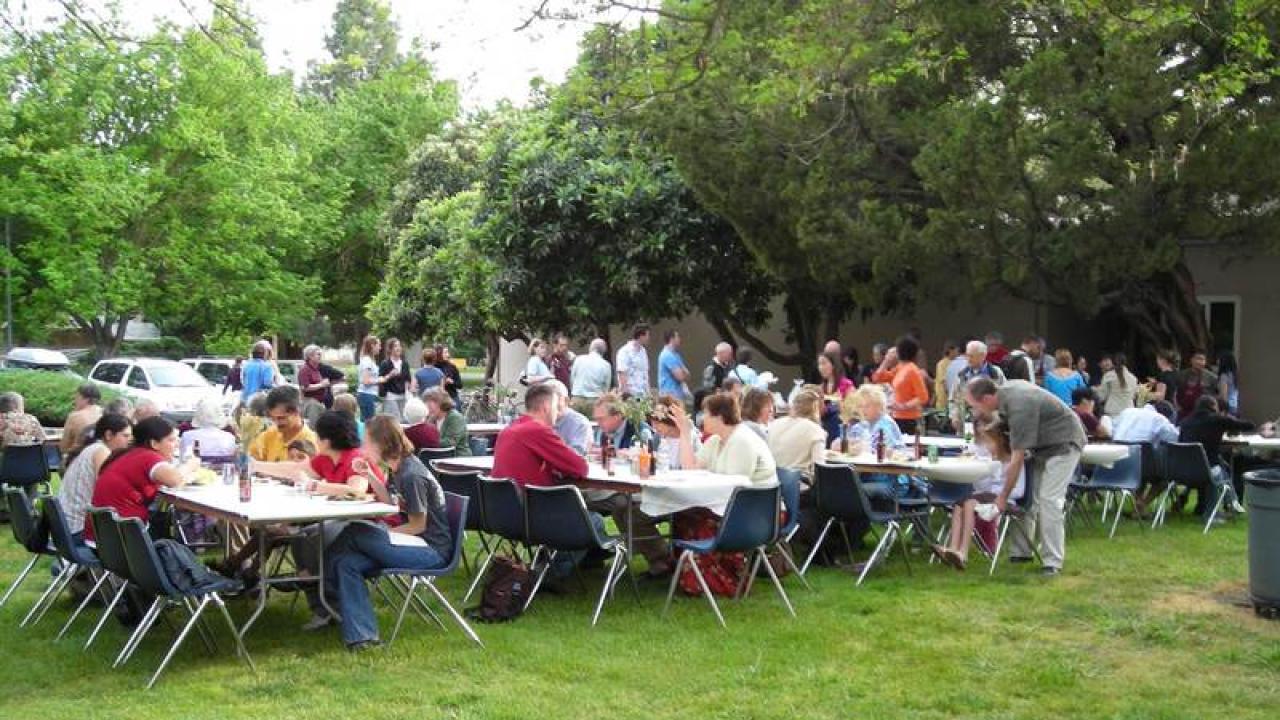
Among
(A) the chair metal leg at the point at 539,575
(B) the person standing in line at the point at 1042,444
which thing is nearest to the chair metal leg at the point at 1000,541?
(B) the person standing in line at the point at 1042,444

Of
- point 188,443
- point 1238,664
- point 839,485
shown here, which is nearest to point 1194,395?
point 839,485

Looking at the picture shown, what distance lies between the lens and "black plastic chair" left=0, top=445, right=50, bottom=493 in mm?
11336

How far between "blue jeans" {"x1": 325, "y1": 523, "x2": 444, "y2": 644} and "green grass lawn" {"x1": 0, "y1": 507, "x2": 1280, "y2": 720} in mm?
218

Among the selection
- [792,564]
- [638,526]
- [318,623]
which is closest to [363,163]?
[638,526]

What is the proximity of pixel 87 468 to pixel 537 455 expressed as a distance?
2.66 metres

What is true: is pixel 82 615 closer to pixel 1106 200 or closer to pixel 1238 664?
pixel 1238 664

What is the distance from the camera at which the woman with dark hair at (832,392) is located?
13.8m

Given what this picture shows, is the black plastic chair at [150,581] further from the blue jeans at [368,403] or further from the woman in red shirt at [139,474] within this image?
the blue jeans at [368,403]

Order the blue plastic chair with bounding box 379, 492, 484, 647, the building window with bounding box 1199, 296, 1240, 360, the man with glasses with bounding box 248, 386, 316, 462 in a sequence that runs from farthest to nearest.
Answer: the building window with bounding box 1199, 296, 1240, 360, the man with glasses with bounding box 248, 386, 316, 462, the blue plastic chair with bounding box 379, 492, 484, 647

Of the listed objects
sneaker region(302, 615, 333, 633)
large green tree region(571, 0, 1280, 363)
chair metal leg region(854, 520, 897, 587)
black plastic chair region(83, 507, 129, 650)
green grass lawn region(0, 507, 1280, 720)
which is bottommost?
green grass lawn region(0, 507, 1280, 720)

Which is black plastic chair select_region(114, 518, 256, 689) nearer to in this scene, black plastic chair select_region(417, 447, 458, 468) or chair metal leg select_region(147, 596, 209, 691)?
chair metal leg select_region(147, 596, 209, 691)

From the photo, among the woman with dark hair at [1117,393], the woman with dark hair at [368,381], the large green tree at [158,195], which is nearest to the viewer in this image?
the woman with dark hair at [1117,393]

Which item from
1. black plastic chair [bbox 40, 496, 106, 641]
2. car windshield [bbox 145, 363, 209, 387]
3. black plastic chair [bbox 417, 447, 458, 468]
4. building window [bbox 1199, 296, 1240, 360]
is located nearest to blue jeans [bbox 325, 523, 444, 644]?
black plastic chair [bbox 40, 496, 106, 641]

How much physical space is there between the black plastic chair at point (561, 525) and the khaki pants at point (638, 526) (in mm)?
947
